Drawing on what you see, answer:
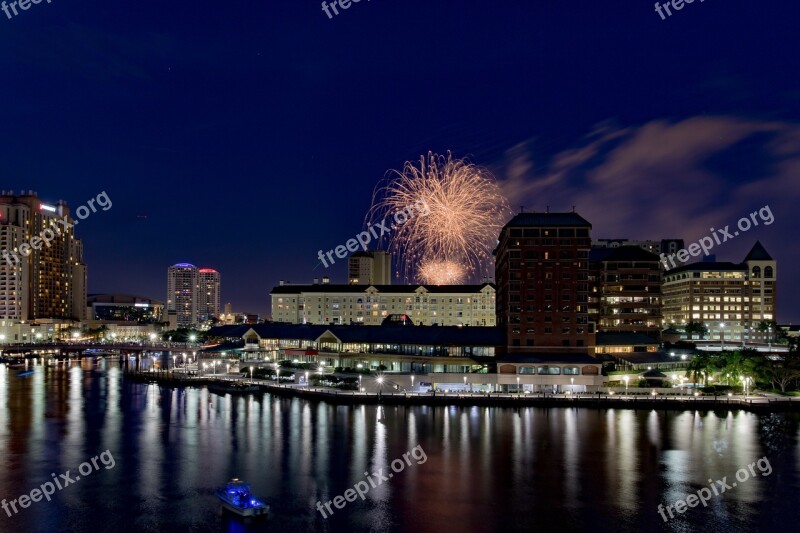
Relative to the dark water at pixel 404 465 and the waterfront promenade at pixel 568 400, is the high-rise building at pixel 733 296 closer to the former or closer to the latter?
the waterfront promenade at pixel 568 400

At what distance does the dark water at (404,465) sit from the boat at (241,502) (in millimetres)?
852

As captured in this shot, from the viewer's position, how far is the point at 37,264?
160250 mm

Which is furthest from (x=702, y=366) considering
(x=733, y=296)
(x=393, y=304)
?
(x=393, y=304)

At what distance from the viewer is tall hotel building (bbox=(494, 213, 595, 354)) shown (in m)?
64.9

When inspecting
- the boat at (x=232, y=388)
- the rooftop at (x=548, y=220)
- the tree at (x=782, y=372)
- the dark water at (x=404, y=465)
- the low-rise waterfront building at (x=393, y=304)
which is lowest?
the dark water at (x=404, y=465)

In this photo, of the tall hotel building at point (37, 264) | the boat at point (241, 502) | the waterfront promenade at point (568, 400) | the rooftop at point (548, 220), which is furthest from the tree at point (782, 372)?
the tall hotel building at point (37, 264)

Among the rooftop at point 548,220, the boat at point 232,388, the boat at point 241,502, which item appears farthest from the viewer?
the boat at point 232,388

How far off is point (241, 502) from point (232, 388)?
137 ft

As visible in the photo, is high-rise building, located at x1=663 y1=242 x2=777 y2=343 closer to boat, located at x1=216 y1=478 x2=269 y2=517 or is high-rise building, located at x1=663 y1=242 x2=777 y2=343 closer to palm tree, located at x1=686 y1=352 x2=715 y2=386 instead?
palm tree, located at x1=686 y1=352 x2=715 y2=386

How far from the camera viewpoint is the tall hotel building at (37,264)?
490 feet

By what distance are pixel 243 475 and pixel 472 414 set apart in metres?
23.5

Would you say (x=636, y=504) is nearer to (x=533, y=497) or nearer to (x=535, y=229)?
(x=533, y=497)

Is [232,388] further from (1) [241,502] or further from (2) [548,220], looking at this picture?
(1) [241,502]

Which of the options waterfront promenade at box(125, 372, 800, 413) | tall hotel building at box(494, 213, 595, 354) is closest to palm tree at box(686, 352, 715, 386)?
waterfront promenade at box(125, 372, 800, 413)
